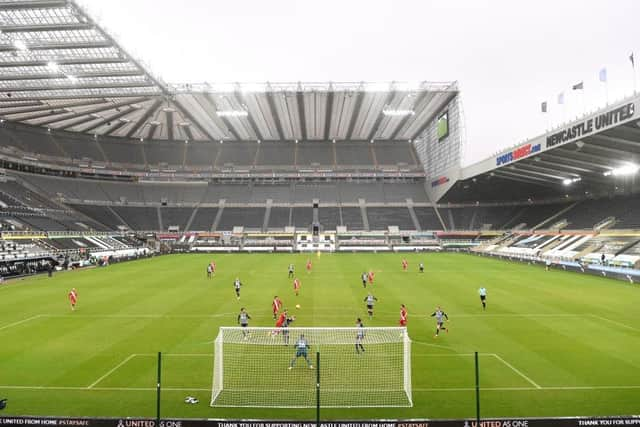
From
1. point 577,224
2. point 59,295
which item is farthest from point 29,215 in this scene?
point 577,224

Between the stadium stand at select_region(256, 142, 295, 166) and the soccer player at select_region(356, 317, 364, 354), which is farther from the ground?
the stadium stand at select_region(256, 142, 295, 166)

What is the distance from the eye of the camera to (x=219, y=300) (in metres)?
21.8

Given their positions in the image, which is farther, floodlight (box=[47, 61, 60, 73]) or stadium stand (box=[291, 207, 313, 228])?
stadium stand (box=[291, 207, 313, 228])

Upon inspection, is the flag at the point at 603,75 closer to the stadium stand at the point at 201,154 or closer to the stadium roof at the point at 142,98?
the stadium roof at the point at 142,98

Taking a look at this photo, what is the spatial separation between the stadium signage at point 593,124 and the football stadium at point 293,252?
180 mm

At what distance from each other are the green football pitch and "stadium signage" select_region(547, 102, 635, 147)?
11.7 metres

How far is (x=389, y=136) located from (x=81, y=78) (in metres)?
57.3

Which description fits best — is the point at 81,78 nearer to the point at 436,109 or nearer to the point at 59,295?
the point at 59,295

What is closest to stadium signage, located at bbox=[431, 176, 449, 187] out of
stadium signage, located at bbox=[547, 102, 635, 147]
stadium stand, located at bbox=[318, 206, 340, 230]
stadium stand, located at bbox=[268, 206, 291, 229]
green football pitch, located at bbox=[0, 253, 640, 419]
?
stadium stand, located at bbox=[318, 206, 340, 230]

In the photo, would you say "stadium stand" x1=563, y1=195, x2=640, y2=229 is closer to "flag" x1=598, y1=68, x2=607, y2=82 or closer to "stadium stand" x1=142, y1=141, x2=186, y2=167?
"flag" x1=598, y1=68, x2=607, y2=82

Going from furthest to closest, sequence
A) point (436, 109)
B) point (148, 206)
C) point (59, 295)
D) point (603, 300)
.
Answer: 1. point (148, 206)
2. point (436, 109)
3. point (59, 295)
4. point (603, 300)

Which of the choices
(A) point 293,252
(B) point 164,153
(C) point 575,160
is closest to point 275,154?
(B) point 164,153

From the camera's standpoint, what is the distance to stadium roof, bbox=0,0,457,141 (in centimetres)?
3131

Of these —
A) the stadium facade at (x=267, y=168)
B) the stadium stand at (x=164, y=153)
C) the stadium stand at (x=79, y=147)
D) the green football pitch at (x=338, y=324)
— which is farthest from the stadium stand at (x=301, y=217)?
the green football pitch at (x=338, y=324)
